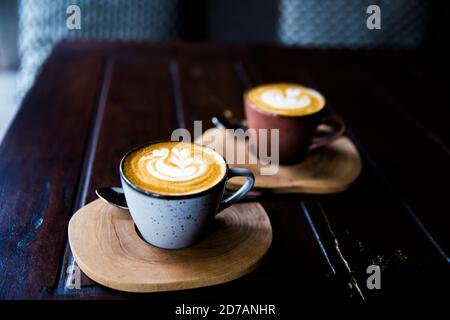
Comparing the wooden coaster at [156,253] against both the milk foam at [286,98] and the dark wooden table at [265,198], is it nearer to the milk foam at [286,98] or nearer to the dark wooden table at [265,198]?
the dark wooden table at [265,198]

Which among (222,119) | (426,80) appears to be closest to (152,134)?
(222,119)

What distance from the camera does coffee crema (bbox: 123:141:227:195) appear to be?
1.70ft

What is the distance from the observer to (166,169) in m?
0.55

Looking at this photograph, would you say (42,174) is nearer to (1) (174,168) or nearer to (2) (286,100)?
(1) (174,168)

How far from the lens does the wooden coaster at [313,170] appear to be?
69cm

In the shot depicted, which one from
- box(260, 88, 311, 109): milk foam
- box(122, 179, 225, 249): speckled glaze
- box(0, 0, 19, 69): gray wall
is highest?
box(260, 88, 311, 109): milk foam

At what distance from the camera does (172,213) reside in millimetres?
505

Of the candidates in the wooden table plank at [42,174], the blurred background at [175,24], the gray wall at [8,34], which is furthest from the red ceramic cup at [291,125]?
the gray wall at [8,34]

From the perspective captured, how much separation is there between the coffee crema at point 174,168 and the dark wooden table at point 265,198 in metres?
0.11

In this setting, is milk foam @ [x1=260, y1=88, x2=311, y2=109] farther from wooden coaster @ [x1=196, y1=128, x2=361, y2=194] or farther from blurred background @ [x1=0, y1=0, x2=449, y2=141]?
blurred background @ [x1=0, y1=0, x2=449, y2=141]

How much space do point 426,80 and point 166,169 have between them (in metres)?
0.81

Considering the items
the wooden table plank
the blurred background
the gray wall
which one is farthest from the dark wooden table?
the gray wall

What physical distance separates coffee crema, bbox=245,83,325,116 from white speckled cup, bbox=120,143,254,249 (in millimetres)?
199
